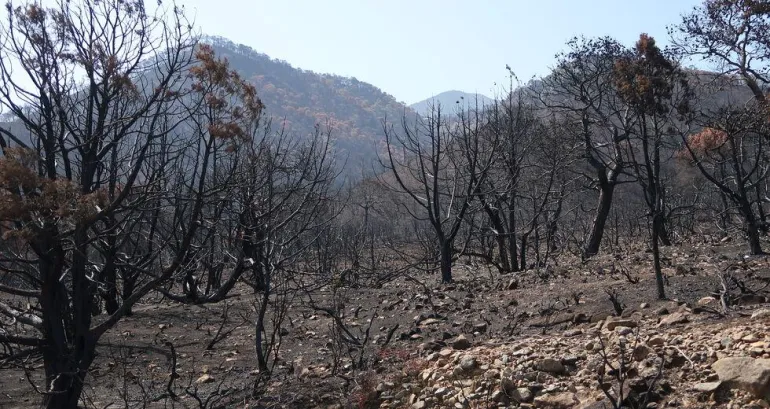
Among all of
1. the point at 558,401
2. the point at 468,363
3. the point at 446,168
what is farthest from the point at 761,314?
the point at 446,168

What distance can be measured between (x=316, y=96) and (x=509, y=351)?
4469 inches

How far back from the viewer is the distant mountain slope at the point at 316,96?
96.3 metres

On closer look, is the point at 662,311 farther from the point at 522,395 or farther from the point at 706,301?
the point at 522,395

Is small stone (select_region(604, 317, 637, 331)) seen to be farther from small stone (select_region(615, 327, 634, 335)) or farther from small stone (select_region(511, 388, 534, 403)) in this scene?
small stone (select_region(511, 388, 534, 403))

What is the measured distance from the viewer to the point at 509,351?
18.6 ft

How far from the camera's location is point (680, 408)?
418 centimetres

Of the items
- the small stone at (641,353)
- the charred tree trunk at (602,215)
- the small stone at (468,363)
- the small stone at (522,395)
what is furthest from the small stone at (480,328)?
the charred tree trunk at (602,215)

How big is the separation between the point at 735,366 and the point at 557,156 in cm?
1131

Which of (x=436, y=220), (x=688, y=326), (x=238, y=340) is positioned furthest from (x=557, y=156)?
(x=688, y=326)

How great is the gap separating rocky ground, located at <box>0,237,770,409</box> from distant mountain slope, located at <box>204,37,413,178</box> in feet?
263

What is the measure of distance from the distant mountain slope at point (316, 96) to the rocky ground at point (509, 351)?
8025 cm

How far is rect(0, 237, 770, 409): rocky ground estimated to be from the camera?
14.9 ft

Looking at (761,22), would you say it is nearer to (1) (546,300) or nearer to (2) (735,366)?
(1) (546,300)

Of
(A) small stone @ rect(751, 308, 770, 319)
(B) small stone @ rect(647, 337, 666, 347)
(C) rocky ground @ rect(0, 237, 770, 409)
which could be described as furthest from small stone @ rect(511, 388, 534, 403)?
(A) small stone @ rect(751, 308, 770, 319)
